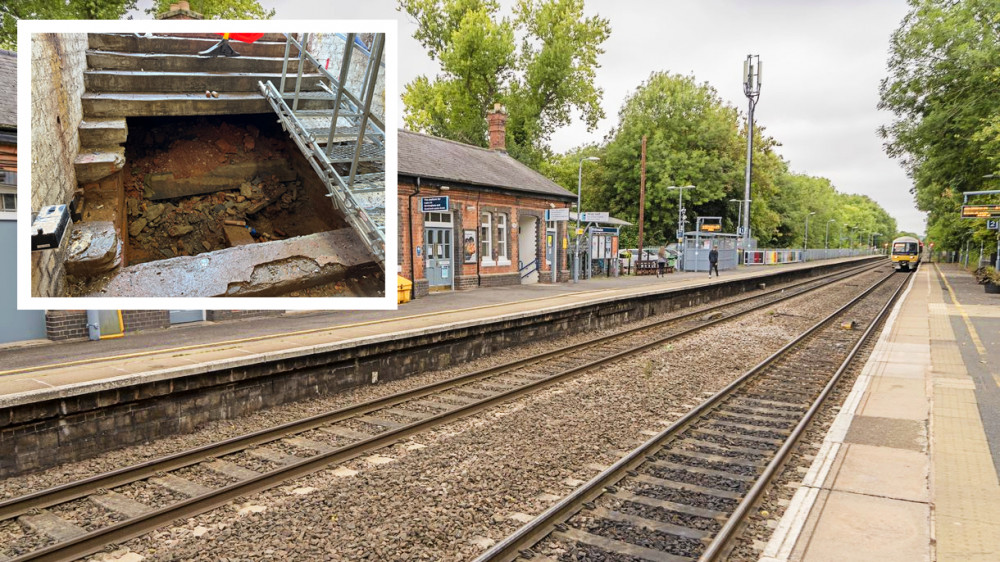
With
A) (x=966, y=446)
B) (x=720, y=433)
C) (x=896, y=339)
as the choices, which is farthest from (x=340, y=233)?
(x=896, y=339)

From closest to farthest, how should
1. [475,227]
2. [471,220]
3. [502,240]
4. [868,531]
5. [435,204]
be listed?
[868,531], [435,204], [471,220], [475,227], [502,240]

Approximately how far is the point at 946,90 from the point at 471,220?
25574 mm

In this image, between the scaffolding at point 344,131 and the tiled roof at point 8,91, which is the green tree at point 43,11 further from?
the scaffolding at point 344,131

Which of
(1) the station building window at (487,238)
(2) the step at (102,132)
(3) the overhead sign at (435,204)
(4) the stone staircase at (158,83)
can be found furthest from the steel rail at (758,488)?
(1) the station building window at (487,238)

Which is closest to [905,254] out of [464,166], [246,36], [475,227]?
[464,166]

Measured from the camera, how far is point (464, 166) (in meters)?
23.6

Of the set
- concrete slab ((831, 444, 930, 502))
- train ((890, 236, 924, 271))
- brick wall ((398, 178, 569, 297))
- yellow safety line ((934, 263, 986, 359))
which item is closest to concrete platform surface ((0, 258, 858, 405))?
brick wall ((398, 178, 569, 297))

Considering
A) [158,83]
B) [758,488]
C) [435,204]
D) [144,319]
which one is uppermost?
[158,83]

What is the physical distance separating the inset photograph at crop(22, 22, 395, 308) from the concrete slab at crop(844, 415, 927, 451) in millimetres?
6238

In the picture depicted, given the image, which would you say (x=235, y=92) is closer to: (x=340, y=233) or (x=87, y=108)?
(x=87, y=108)

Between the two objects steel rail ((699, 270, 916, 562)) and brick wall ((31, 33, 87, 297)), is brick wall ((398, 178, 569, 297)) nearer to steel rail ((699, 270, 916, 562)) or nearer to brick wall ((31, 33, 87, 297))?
brick wall ((31, 33, 87, 297))

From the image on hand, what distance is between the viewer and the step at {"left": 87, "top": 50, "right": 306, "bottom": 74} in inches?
239

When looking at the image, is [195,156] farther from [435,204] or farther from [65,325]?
[435,204]

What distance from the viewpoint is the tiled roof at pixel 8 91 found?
995 cm
